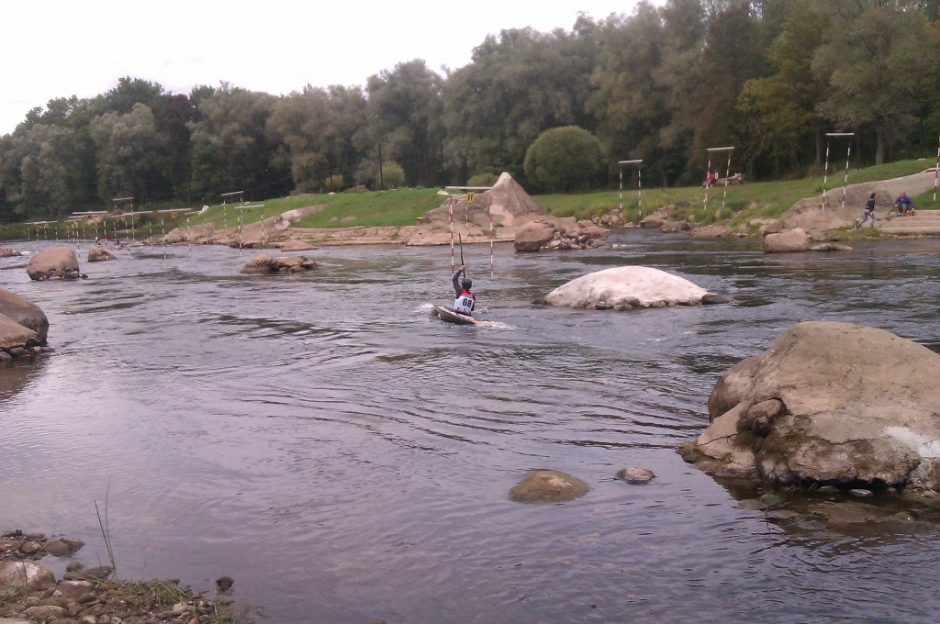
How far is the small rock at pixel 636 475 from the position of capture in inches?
369

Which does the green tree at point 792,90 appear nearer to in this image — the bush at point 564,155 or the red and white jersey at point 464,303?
the bush at point 564,155

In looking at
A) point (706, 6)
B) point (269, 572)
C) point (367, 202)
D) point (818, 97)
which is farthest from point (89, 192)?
point (269, 572)

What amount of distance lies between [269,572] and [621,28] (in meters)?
70.3

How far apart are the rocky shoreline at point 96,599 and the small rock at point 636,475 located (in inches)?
174

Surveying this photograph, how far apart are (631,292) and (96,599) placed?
17033 mm

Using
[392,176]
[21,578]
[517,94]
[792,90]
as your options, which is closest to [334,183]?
[392,176]

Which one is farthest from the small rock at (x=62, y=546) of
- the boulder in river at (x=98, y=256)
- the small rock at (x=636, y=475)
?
the boulder in river at (x=98, y=256)

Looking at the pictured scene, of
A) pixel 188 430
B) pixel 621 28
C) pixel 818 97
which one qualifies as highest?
pixel 621 28

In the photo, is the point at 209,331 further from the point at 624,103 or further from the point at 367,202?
the point at 624,103

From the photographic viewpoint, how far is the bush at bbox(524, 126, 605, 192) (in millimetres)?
65688

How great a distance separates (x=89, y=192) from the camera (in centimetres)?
11438

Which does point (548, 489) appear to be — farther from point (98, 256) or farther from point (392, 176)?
point (392, 176)

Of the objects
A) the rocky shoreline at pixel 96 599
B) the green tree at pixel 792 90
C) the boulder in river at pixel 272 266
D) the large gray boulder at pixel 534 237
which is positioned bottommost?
the rocky shoreline at pixel 96 599

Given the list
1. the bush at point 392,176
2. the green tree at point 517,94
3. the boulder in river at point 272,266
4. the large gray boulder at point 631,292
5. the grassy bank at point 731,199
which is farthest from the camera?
the bush at point 392,176
